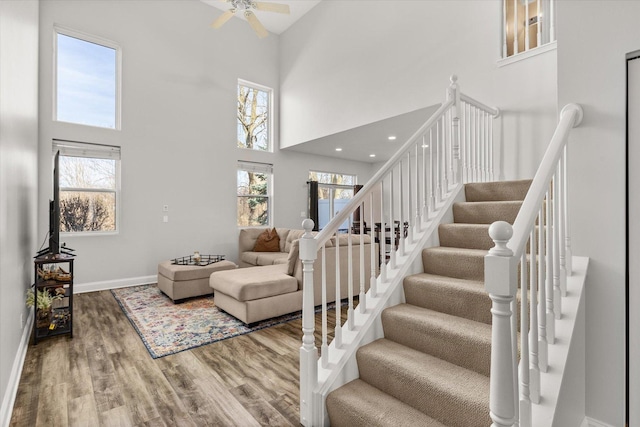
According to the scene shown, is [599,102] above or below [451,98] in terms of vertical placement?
below

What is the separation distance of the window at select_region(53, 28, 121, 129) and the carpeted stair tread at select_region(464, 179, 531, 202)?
5168 mm

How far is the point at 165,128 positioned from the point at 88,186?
149 centimetres

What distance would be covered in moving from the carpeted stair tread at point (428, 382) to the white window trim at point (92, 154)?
4.68 meters

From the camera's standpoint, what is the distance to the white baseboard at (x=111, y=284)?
4.71 metres

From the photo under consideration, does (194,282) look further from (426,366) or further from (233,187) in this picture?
(426,366)

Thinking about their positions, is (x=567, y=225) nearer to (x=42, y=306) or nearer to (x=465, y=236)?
(x=465, y=236)

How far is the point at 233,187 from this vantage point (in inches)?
250

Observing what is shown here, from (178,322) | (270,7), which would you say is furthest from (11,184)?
(270,7)

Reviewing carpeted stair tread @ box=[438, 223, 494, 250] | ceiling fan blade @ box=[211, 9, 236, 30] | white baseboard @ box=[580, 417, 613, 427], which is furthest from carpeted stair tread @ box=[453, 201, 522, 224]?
ceiling fan blade @ box=[211, 9, 236, 30]

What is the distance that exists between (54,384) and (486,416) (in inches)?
106

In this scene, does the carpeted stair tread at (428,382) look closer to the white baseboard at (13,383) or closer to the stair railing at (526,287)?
the stair railing at (526,287)

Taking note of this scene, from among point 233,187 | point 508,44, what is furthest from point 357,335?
point 233,187

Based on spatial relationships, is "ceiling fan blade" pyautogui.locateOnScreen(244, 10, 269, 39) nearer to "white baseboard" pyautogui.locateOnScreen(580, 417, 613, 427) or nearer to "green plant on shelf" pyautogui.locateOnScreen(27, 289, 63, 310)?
"green plant on shelf" pyautogui.locateOnScreen(27, 289, 63, 310)

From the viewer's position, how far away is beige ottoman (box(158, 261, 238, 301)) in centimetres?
415
